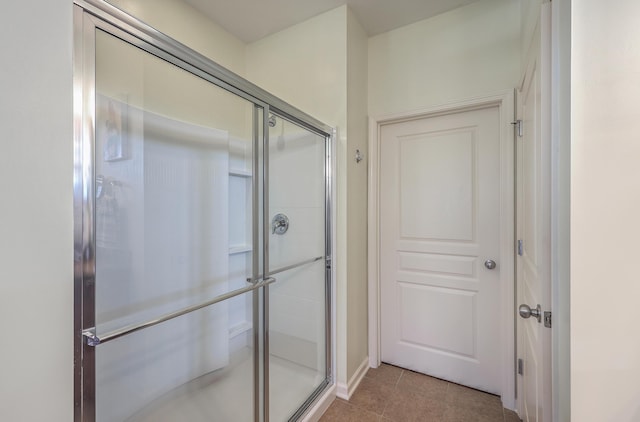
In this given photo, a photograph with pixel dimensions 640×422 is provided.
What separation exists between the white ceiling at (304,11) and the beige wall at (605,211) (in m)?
1.49

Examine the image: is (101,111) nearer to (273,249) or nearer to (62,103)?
(62,103)

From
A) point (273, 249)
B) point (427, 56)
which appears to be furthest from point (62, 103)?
point (427, 56)

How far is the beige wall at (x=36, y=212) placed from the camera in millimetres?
552

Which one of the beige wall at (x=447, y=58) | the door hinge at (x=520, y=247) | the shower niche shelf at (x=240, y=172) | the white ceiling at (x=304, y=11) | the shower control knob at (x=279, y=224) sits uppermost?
the white ceiling at (x=304, y=11)

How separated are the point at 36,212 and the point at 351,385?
197cm

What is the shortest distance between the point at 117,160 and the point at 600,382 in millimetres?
1498

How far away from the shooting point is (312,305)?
1.84 metres

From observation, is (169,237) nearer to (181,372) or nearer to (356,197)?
(181,372)

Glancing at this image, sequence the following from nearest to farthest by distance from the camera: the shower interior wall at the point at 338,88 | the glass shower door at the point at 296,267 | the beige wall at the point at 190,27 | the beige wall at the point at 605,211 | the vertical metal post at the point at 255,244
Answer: the beige wall at the point at 605,211 → the vertical metal post at the point at 255,244 → the glass shower door at the point at 296,267 → the beige wall at the point at 190,27 → the shower interior wall at the point at 338,88

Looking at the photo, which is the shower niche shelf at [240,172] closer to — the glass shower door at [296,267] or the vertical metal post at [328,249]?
the glass shower door at [296,267]

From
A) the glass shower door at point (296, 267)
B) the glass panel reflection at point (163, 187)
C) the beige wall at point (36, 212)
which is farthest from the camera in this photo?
the glass shower door at point (296, 267)

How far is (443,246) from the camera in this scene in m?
2.04

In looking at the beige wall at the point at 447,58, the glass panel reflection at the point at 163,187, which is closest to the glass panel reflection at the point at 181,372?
the glass panel reflection at the point at 163,187

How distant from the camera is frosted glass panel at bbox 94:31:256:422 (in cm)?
86
